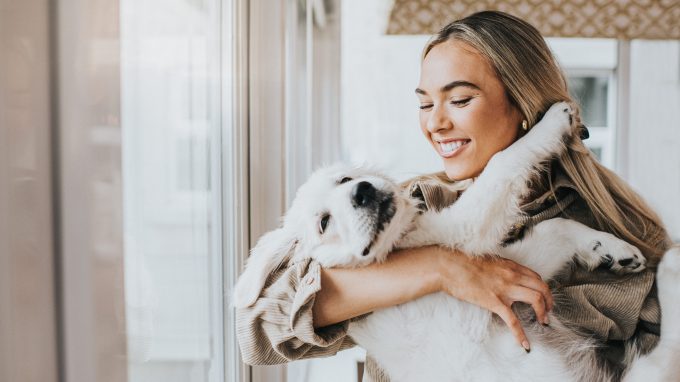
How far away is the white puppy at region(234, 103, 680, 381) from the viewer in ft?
2.39

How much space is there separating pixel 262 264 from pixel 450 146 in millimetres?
350

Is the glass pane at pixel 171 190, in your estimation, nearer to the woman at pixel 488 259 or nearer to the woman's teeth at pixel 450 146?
the woman at pixel 488 259

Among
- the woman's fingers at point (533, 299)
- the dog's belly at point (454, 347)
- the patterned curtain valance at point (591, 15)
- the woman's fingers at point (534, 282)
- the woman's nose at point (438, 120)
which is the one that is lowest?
the dog's belly at point (454, 347)

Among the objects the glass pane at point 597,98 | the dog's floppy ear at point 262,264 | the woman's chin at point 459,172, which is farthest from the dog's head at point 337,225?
the glass pane at point 597,98

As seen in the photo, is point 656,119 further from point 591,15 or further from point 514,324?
point 514,324

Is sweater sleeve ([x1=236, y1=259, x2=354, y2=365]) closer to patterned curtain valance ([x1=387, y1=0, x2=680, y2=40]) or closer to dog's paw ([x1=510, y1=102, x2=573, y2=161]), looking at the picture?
dog's paw ([x1=510, y1=102, x2=573, y2=161])

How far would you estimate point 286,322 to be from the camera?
75cm

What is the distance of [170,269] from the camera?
2.64ft

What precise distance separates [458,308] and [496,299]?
57 mm

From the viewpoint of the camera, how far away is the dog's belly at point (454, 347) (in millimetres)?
730

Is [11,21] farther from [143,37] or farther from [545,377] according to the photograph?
[545,377]

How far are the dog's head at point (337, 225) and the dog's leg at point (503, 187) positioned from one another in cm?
9

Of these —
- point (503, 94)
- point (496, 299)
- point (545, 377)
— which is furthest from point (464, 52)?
point (545, 377)

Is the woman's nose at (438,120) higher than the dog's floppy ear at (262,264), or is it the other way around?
the woman's nose at (438,120)
